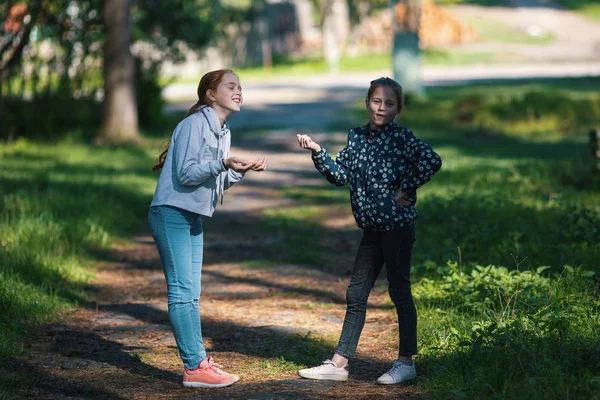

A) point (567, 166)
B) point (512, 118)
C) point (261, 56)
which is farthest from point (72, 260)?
point (261, 56)

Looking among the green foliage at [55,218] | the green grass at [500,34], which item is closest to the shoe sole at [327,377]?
the green foliage at [55,218]

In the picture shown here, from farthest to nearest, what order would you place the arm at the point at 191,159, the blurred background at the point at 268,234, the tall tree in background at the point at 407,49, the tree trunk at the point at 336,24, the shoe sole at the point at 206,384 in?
the tree trunk at the point at 336,24
the tall tree in background at the point at 407,49
the blurred background at the point at 268,234
the shoe sole at the point at 206,384
the arm at the point at 191,159

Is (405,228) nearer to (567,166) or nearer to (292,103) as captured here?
(567,166)

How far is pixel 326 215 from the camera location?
36.0 ft

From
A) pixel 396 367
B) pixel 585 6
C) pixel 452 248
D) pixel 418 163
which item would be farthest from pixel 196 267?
pixel 585 6

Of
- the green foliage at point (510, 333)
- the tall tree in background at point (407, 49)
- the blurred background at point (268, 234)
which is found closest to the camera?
the green foliage at point (510, 333)

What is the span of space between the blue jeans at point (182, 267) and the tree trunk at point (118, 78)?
428 inches

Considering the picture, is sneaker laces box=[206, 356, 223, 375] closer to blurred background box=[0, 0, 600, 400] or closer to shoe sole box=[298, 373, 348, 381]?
blurred background box=[0, 0, 600, 400]

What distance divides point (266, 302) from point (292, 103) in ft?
57.9

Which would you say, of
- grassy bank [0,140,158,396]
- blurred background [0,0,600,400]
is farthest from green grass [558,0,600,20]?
grassy bank [0,140,158,396]

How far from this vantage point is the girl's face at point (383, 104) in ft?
17.2

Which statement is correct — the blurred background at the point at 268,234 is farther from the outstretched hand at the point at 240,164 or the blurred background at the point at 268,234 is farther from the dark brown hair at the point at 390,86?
the dark brown hair at the point at 390,86

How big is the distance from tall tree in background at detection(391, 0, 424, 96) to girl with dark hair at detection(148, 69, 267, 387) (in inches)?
735

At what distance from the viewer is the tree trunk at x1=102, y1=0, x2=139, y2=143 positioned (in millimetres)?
15727
